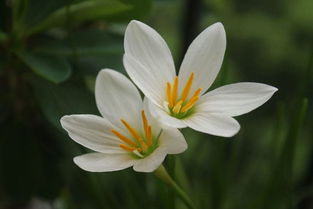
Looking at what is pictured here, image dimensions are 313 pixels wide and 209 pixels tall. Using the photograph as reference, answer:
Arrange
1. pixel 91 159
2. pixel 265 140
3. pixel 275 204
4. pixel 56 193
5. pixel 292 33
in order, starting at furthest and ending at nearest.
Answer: pixel 292 33 < pixel 265 140 < pixel 56 193 < pixel 275 204 < pixel 91 159

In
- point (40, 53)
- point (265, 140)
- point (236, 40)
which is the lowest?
point (265, 140)

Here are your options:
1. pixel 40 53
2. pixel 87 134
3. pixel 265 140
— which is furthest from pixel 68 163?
pixel 265 140

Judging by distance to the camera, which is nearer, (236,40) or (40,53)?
(40,53)

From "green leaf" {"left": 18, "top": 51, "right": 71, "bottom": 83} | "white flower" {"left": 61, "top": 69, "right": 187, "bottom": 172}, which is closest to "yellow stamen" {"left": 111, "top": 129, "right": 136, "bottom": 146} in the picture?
"white flower" {"left": 61, "top": 69, "right": 187, "bottom": 172}

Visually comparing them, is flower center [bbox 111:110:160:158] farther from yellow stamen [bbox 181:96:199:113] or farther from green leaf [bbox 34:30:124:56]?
green leaf [bbox 34:30:124:56]

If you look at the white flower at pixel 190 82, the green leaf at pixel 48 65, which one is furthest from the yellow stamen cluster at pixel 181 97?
the green leaf at pixel 48 65

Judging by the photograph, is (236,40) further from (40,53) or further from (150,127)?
(150,127)

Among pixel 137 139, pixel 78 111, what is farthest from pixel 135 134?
pixel 78 111
